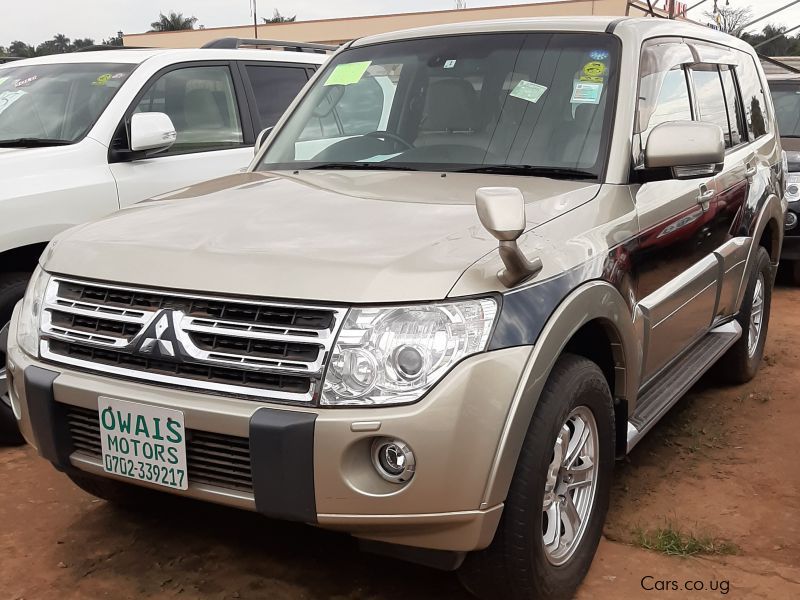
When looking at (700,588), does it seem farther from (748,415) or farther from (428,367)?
(748,415)

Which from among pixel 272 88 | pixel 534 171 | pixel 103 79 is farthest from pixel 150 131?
pixel 534 171

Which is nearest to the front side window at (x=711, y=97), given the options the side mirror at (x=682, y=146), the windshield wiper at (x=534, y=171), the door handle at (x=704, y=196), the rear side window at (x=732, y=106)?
the rear side window at (x=732, y=106)

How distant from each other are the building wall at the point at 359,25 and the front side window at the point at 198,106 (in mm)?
25509

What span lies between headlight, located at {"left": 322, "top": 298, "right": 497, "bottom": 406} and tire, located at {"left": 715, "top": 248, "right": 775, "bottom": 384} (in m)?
2.96

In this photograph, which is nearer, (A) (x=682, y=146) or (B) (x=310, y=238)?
(B) (x=310, y=238)

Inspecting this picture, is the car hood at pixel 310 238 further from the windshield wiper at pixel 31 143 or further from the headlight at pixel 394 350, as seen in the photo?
the windshield wiper at pixel 31 143

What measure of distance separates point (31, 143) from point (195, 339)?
279cm

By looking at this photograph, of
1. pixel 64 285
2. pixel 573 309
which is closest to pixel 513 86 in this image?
pixel 573 309

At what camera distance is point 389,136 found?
363cm

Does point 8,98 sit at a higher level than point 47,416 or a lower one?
higher

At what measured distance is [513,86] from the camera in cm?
345

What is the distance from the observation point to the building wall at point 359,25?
97.8 ft

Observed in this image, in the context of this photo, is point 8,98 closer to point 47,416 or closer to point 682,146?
point 47,416

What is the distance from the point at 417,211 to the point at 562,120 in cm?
87
